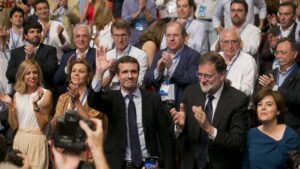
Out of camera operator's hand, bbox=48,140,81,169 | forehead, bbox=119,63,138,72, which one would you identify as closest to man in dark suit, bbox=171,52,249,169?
forehead, bbox=119,63,138,72

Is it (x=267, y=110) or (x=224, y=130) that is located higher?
(x=267, y=110)

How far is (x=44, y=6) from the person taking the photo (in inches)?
478

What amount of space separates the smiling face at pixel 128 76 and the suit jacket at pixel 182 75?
1357 mm

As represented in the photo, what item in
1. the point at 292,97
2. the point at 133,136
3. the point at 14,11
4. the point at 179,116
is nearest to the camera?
the point at 179,116

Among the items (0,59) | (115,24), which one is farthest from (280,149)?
(0,59)

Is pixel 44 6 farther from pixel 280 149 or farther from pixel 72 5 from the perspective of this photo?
pixel 280 149

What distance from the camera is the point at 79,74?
8.85 meters

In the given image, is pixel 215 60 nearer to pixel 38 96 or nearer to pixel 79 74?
pixel 79 74

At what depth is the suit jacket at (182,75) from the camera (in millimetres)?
9461

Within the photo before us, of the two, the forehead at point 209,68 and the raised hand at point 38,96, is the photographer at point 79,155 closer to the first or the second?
the forehead at point 209,68

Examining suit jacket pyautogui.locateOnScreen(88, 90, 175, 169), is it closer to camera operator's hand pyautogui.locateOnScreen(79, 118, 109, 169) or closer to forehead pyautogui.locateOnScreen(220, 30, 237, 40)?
forehead pyautogui.locateOnScreen(220, 30, 237, 40)

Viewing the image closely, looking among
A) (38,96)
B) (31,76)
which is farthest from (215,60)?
(31,76)

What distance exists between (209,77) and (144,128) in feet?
2.85

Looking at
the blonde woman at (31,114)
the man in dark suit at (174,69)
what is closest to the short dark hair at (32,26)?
the blonde woman at (31,114)
